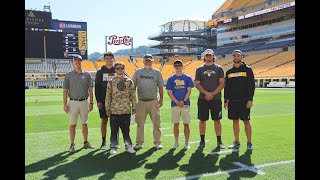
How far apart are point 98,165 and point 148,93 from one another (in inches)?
74.9

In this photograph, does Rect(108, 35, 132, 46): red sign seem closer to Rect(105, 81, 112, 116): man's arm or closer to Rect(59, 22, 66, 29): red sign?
Rect(59, 22, 66, 29): red sign

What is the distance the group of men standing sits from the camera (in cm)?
621

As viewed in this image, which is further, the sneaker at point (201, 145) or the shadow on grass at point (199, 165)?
the sneaker at point (201, 145)

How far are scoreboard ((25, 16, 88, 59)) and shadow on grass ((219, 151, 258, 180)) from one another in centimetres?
3917

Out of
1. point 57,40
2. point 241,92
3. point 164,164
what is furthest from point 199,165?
point 57,40

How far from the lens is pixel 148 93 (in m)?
6.55

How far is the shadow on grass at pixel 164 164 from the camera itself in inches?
188

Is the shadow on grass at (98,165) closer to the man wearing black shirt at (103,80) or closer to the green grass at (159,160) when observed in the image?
the green grass at (159,160)

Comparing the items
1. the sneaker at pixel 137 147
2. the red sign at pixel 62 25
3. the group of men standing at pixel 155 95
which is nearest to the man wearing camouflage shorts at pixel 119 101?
the group of men standing at pixel 155 95

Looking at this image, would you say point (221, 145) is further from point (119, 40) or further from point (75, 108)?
point (119, 40)

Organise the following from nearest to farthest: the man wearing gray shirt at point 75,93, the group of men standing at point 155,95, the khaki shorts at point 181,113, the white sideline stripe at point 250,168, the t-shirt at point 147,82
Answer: the white sideline stripe at point 250,168
the group of men standing at point 155,95
the man wearing gray shirt at point 75,93
the t-shirt at point 147,82
the khaki shorts at point 181,113

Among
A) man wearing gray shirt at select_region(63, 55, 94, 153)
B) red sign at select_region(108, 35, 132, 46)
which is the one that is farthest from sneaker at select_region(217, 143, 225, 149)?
red sign at select_region(108, 35, 132, 46)

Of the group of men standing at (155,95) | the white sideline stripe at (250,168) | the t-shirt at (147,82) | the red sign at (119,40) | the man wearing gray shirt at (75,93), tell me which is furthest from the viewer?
the red sign at (119,40)

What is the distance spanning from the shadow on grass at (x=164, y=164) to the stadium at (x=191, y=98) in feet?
0.05
